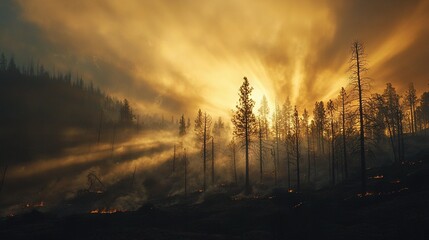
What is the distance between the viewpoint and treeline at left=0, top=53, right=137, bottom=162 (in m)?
117

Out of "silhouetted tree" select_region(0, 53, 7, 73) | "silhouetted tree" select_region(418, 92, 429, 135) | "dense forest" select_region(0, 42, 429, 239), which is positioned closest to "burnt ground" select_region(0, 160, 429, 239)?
"dense forest" select_region(0, 42, 429, 239)

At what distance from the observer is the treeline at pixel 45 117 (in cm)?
11656

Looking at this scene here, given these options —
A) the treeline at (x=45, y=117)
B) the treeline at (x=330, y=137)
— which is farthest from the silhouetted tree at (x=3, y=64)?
the treeline at (x=330, y=137)

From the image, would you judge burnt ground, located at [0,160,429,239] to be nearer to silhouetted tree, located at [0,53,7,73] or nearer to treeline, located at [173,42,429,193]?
treeline, located at [173,42,429,193]

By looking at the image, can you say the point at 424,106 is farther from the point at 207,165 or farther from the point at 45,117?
the point at 45,117

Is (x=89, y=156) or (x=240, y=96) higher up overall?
(x=240, y=96)

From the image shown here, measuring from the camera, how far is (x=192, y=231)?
23.5 m

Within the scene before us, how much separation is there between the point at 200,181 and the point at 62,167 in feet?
159

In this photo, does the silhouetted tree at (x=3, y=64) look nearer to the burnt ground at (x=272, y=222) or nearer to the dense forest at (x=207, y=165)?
the dense forest at (x=207, y=165)

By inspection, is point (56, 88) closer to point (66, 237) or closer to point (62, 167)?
point (62, 167)

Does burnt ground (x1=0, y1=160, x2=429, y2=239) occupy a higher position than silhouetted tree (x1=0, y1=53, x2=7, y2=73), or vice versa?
silhouetted tree (x1=0, y1=53, x2=7, y2=73)

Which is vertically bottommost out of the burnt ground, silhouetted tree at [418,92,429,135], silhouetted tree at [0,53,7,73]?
the burnt ground

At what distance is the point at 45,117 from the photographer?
140500 mm

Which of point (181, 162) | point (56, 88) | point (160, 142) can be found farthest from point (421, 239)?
point (56, 88)
